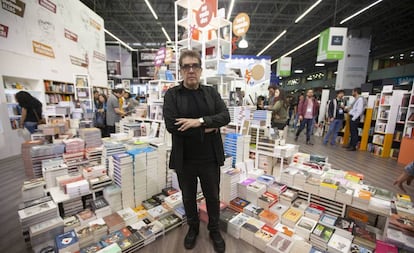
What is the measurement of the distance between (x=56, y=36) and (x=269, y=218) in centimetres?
820

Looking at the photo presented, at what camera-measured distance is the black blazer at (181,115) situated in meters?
1.47

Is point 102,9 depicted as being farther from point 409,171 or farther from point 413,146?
point 413,146

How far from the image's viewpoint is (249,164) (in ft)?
10.2

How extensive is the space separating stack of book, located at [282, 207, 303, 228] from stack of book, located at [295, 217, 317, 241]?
0.14 feet

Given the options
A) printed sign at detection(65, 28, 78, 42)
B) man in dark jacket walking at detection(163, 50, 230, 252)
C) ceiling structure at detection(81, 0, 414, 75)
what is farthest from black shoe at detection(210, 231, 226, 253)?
ceiling structure at detection(81, 0, 414, 75)

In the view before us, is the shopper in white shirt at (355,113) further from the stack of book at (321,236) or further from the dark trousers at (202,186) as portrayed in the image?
the dark trousers at (202,186)

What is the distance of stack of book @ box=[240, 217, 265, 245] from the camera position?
1.86 metres

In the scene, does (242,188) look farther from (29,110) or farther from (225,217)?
(29,110)

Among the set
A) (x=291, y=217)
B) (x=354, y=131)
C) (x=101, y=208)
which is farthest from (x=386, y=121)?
(x=101, y=208)

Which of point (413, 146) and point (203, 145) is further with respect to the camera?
point (413, 146)

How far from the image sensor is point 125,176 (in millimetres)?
2193

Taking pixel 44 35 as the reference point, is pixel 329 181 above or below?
below

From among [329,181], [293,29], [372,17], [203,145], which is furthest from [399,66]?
[203,145]

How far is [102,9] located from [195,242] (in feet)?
37.9
